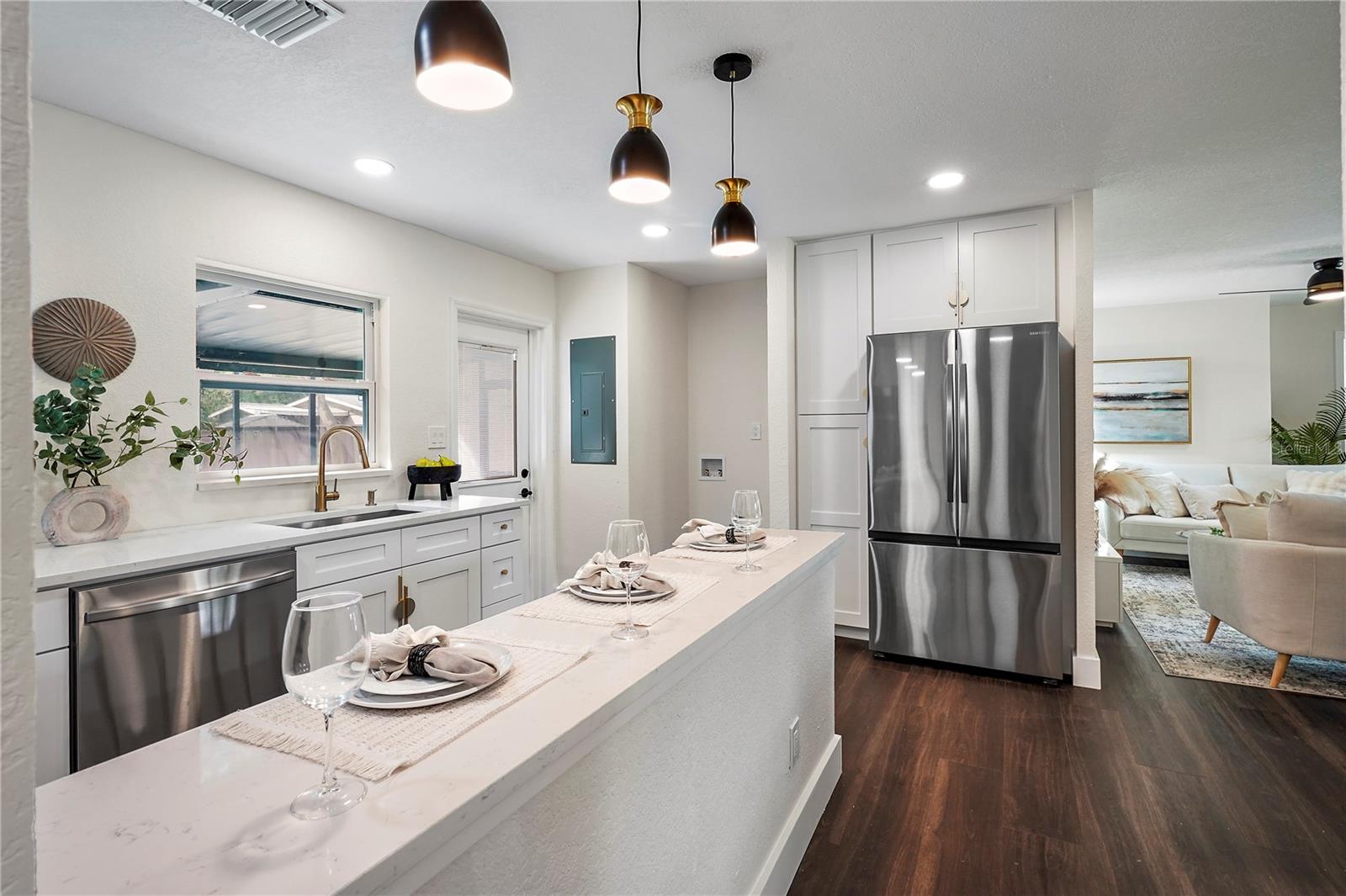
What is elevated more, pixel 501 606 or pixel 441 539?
pixel 441 539

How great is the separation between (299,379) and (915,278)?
3409 millimetres

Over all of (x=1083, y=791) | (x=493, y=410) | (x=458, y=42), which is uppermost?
(x=458, y=42)

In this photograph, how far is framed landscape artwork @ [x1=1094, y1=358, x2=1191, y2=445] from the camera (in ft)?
20.6

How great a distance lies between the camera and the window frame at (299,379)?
9.38ft

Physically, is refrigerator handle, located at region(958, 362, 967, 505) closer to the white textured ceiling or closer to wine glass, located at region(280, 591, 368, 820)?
the white textured ceiling

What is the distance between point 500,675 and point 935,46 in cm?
223

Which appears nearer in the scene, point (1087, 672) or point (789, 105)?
point (789, 105)

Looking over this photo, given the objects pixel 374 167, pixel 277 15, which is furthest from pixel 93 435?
pixel 277 15

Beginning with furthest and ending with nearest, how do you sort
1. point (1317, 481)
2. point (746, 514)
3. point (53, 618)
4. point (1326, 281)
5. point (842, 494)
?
1. point (1317, 481)
2. point (1326, 281)
3. point (842, 494)
4. point (746, 514)
5. point (53, 618)

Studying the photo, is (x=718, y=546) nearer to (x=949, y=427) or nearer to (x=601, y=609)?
(x=601, y=609)

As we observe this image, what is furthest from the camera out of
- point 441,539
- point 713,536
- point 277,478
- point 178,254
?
point 441,539

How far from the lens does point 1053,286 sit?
11.5ft

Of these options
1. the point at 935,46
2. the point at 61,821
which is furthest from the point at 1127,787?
the point at 61,821

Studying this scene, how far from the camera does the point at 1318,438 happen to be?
5867 millimetres
